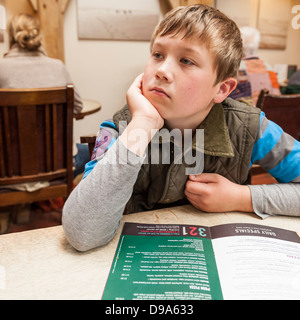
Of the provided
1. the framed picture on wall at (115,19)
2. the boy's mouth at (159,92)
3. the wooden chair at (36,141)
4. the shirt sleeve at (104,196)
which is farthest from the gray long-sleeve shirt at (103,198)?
the framed picture on wall at (115,19)

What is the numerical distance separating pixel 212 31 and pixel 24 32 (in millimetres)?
1486

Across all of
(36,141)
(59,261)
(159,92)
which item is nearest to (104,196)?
(59,261)

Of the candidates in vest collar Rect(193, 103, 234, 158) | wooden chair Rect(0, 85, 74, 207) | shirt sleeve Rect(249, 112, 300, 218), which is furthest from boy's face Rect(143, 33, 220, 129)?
wooden chair Rect(0, 85, 74, 207)

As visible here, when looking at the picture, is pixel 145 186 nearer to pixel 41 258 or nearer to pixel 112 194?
pixel 112 194

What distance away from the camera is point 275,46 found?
3879 millimetres

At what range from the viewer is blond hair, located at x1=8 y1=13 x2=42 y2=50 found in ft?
5.78

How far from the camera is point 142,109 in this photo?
63 cm

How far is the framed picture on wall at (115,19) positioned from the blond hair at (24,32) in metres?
0.89

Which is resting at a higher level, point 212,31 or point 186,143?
point 212,31

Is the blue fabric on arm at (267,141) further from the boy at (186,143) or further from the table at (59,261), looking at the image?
the table at (59,261)

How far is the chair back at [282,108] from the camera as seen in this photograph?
145cm

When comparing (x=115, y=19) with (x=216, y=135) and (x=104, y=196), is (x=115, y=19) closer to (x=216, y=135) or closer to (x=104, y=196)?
(x=216, y=135)

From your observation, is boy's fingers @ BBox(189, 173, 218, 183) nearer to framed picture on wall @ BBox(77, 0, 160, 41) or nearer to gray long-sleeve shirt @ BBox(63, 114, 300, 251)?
gray long-sleeve shirt @ BBox(63, 114, 300, 251)
